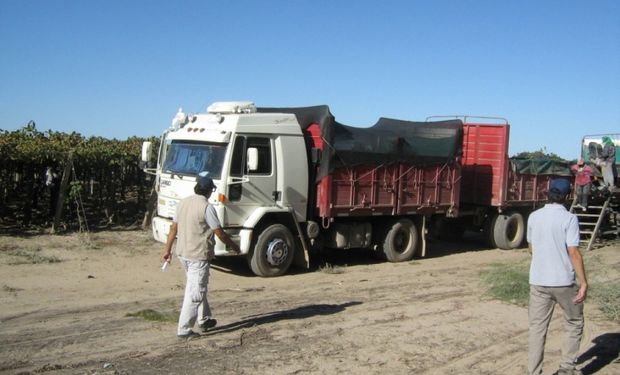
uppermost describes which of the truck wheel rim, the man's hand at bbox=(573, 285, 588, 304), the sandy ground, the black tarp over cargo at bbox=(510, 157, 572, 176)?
the black tarp over cargo at bbox=(510, 157, 572, 176)

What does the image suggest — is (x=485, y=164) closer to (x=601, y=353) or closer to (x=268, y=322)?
(x=601, y=353)

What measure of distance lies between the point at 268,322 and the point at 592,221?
42.2 feet

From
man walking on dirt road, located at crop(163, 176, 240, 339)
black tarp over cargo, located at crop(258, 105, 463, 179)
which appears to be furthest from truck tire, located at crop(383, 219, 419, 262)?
man walking on dirt road, located at crop(163, 176, 240, 339)

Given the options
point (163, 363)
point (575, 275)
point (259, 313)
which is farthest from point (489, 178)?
point (163, 363)

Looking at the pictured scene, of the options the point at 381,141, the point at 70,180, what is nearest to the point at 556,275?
the point at 381,141

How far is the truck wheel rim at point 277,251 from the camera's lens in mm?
10664

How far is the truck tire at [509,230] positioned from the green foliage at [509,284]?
345 cm

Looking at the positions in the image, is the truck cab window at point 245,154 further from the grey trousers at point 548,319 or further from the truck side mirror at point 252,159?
the grey trousers at point 548,319

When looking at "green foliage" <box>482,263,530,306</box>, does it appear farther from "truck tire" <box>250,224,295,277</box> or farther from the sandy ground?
"truck tire" <box>250,224,295,277</box>

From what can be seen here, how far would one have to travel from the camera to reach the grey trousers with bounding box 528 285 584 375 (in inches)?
212

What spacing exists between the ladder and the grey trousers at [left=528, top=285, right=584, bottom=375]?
1090 centimetres

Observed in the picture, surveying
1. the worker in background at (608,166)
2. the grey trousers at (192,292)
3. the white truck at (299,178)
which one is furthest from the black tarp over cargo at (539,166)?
the grey trousers at (192,292)

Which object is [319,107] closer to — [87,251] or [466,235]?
[87,251]

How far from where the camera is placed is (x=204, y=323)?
6828mm
